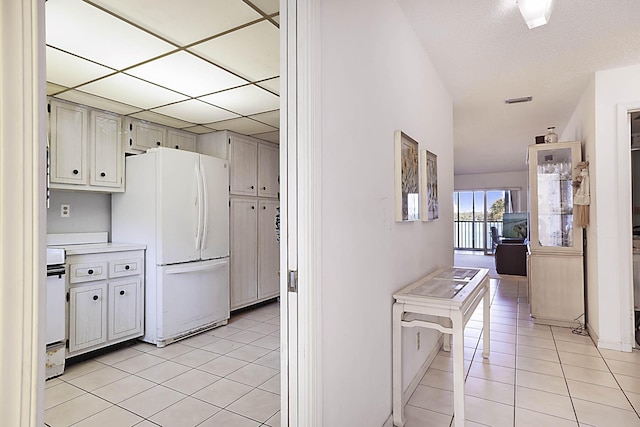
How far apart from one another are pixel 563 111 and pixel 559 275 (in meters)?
2.11

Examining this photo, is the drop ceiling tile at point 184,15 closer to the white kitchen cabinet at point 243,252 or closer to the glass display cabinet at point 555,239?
the white kitchen cabinet at point 243,252

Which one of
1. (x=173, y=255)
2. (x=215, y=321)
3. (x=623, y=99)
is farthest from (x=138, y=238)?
(x=623, y=99)

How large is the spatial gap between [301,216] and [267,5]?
1315 mm

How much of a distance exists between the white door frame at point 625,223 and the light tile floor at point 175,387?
123 inches

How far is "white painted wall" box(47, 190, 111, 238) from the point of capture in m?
3.34

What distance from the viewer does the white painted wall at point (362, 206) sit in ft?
4.82

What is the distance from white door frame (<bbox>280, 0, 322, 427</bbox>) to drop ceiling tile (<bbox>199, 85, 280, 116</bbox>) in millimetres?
1847

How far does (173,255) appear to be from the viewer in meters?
3.52

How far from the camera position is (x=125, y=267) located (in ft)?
11.0

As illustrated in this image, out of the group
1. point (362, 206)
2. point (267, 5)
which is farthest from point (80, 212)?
point (362, 206)

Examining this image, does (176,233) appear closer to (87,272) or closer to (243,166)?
(87,272)

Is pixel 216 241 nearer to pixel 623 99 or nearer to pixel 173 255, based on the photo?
pixel 173 255

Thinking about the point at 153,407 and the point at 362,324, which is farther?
the point at 153,407

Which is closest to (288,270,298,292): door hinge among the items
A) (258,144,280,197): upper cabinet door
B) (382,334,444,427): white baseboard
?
(382,334,444,427): white baseboard
